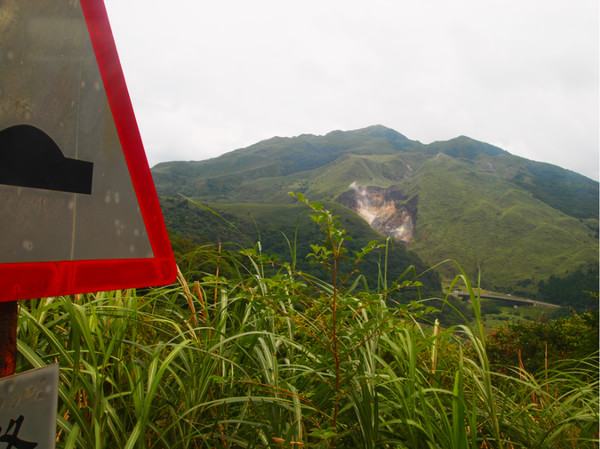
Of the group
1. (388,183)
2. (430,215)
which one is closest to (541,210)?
(430,215)

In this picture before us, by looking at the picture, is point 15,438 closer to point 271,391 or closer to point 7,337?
point 7,337

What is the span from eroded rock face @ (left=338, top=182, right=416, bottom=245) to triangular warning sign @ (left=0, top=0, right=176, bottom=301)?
114729mm

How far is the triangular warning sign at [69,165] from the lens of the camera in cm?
68

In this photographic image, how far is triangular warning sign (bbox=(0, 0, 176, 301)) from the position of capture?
2.24 ft

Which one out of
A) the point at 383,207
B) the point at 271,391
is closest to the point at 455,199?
the point at 383,207

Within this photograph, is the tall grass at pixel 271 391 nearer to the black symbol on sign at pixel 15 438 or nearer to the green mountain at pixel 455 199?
the black symbol on sign at pixel 15 438

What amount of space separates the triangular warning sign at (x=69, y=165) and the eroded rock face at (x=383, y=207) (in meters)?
115

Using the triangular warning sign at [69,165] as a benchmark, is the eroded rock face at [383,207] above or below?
above

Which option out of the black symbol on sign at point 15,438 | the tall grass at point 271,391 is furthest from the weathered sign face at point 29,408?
the tall grass at point 271,391

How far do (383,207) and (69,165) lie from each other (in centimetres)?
13548

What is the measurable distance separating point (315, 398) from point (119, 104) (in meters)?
1.10

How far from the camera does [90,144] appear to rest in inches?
32.8

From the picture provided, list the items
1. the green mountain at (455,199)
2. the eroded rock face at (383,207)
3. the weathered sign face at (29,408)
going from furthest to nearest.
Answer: the eroded rock face at (383,207)
the green mountain at (455,199)
the weathered sign face at (29,408)

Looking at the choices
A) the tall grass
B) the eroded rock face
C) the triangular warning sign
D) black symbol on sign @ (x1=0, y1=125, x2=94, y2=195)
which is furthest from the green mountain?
black symbol on sign @ (x1=0, y1=125, x2=94, y2=195)
